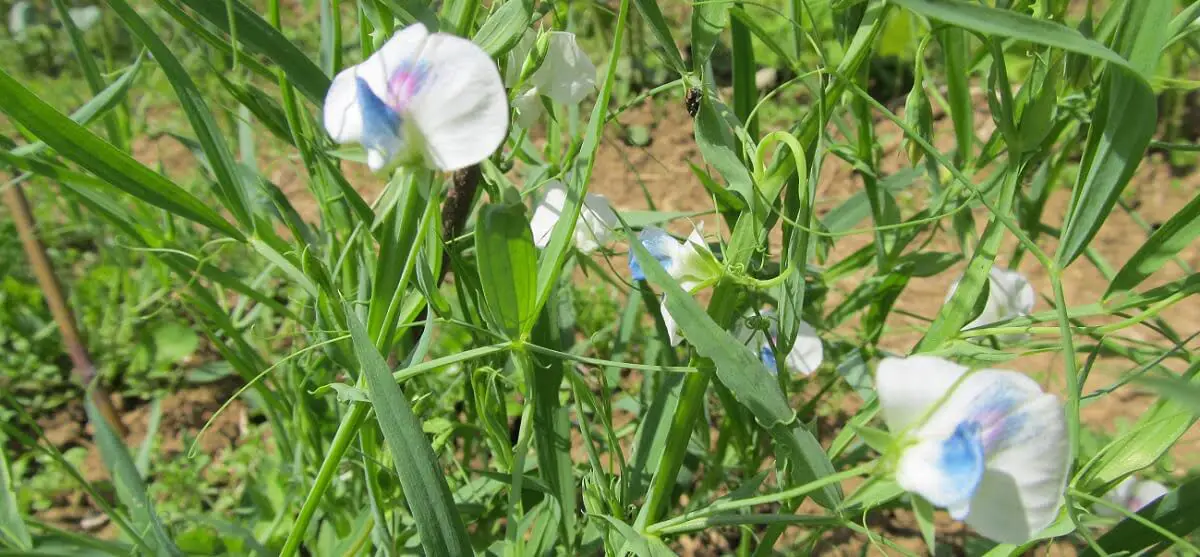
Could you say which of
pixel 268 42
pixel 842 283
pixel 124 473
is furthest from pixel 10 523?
pixel 842 283

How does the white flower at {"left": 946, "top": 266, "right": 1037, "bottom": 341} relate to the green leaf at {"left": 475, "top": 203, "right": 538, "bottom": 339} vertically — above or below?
above

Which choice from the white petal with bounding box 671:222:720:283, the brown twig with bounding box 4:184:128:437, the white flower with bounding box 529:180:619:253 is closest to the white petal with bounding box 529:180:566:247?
the white flower with bounding box 529:180:619:253

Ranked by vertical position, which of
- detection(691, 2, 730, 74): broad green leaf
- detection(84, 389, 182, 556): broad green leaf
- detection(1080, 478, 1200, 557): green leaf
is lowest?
detection(1080, 478, 1200, 557): green leaf

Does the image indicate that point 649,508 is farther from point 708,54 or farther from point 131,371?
point 131,371

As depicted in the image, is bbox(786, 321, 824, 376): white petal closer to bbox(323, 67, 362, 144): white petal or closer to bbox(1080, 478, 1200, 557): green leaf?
bbox(1080, 478, 1200, 557): green leaf

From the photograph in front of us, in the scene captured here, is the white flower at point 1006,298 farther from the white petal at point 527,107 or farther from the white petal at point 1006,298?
the white petal at point 527,107

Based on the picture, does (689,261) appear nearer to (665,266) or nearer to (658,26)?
(665,266)

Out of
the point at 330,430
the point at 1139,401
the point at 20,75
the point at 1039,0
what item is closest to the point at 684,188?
the point at 1139,401
